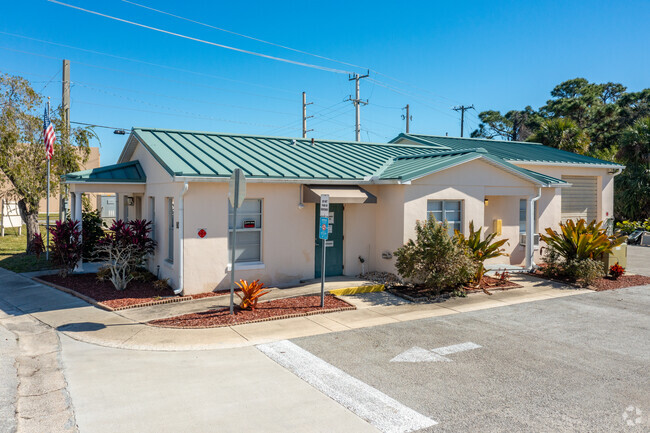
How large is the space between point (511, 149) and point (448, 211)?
8.53 m

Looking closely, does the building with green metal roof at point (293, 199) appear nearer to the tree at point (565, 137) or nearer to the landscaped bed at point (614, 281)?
the landscaped bed at point (614, 281)

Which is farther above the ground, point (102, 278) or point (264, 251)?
point (264, 251)

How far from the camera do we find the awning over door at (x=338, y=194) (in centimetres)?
1173

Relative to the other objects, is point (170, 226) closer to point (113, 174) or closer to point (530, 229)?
point (113, 174)

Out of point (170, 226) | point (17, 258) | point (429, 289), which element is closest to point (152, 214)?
point (170, 226)

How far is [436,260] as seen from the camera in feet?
35.9

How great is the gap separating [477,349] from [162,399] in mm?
4821

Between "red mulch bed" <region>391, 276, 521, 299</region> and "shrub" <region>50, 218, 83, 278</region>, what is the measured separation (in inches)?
346

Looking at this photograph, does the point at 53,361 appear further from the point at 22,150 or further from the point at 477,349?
the point at 22,150

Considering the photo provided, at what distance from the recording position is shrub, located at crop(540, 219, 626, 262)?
1300 centimetres

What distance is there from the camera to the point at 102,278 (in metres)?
12.1

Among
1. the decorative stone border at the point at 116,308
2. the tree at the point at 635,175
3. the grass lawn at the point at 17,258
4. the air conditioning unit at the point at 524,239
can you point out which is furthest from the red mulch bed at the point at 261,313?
the tree at the point at 635,175

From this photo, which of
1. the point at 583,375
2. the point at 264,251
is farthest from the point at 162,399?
the point at 264,251

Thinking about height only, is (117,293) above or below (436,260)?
below
